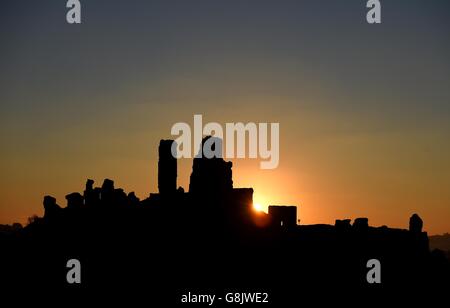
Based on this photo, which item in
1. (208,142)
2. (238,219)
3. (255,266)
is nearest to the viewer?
(255,266)

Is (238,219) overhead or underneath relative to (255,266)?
overhead

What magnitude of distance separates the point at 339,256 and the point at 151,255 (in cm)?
1604

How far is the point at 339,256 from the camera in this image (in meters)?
61.9

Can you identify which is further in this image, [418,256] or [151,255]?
[418,256]

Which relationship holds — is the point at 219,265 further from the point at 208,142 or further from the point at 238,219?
the point at 208,142

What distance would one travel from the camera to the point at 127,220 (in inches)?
2344

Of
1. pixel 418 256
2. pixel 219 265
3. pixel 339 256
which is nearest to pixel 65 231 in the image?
pixel 219 265

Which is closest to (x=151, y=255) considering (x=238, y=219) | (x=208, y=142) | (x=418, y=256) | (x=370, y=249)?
(x=238, y=219)
